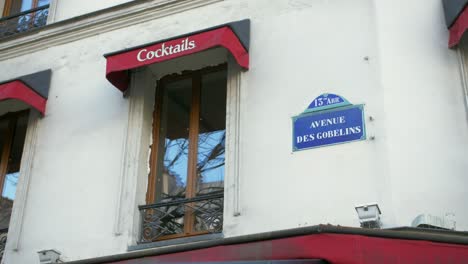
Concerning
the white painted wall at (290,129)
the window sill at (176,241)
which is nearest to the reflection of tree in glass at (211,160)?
the white painted wall at (290,129)

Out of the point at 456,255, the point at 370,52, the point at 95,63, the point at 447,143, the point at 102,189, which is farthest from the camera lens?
the point at 95,63

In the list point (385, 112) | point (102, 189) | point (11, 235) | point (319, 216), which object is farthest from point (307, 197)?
point (11, 235)

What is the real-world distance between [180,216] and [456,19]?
3.17 m

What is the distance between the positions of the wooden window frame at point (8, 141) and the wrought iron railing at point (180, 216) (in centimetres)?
212

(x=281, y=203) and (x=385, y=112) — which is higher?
(x=385, y=112)

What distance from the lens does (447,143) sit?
6.60 meters

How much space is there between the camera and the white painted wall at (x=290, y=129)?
6.59 m

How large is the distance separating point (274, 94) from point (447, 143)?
68.6 inches

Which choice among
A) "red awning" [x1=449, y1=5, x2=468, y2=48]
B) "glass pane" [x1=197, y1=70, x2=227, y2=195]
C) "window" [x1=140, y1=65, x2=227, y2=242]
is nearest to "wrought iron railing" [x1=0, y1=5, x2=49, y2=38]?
"window" [x1=140, y1=65, x2=227, y2=242]

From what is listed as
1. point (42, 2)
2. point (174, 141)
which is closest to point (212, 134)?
point (174, 141)

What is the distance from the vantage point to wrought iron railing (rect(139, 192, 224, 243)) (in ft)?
24.0

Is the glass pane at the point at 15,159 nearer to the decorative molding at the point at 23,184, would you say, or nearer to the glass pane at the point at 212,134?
the decorative molding at the point at 23,184

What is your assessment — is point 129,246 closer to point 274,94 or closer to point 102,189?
point 102,189

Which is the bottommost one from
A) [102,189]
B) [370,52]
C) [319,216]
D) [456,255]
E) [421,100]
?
[456,255]
